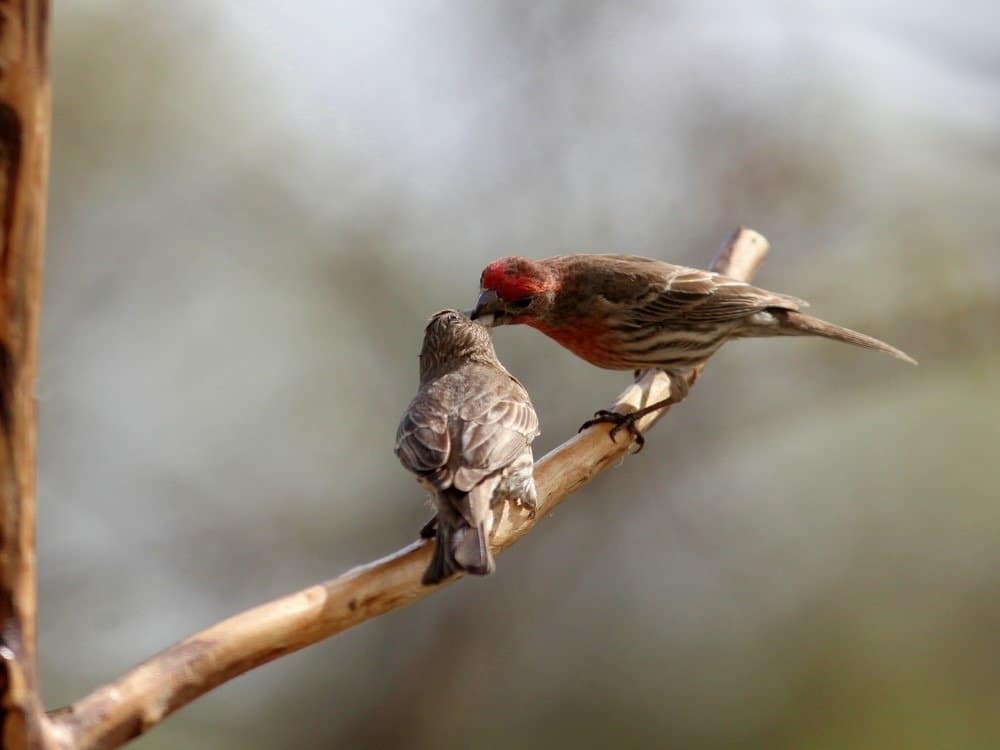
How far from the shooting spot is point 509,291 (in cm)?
559

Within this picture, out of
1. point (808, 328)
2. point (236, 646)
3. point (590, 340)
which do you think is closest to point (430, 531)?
point (236, 646)

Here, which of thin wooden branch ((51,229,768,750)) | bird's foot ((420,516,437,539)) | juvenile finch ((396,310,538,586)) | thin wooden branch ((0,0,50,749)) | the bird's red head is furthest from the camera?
the bird's red head

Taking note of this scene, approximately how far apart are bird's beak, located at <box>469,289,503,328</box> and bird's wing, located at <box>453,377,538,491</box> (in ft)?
2.37

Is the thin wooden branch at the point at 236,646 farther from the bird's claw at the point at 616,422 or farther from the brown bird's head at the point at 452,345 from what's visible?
the brown bird's head at the point at 452,345

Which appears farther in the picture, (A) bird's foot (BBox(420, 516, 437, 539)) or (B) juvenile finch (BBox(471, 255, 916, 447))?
(B) juvenile finch (BBox(471, 255, 916, 447))

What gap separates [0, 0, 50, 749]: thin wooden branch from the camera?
2.45m

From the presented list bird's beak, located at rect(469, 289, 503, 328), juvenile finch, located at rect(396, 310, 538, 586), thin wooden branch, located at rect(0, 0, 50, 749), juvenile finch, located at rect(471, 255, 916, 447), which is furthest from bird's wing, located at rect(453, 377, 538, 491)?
thin wooden branch, located at rect(0, 0, 50, 749)

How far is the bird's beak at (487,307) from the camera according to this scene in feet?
18.2

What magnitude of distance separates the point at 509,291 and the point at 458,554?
7.14ft

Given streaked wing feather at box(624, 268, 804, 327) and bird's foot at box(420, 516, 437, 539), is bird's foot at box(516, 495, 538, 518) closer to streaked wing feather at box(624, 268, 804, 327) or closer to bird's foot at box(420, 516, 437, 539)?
bird's foot at box(420, 516, 437, 539)

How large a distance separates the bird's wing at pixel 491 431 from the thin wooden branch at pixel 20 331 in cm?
161

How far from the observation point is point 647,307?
5.94 meters

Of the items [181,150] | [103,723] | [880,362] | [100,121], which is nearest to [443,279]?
[181,150]

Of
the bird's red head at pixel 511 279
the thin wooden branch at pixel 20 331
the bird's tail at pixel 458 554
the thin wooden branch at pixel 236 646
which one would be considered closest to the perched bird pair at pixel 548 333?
the bird's red head at pixel 511 279
